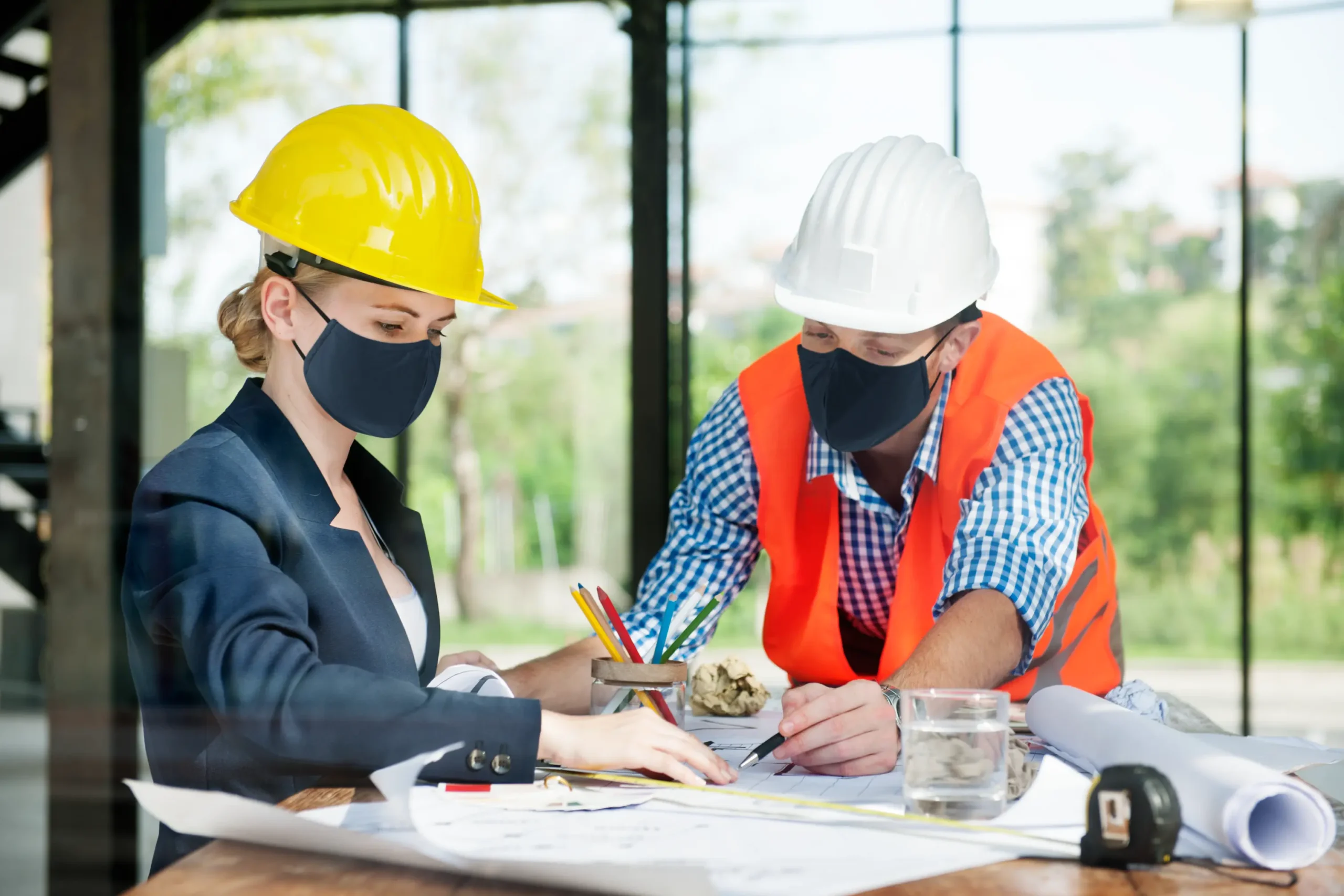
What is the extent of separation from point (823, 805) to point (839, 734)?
0.44ft

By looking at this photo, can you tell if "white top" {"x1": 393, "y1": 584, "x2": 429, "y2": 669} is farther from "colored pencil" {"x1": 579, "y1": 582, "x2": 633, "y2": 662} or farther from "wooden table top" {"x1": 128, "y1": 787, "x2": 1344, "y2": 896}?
"wooden table top" {"x1": 128, "y1": 787, "x2": 1344, "y2": 896}

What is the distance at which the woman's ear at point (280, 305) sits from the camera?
1.38 meters

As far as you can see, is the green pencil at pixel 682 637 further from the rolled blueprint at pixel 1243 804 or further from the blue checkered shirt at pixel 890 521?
the rolled blueprint at pixel 1243 804

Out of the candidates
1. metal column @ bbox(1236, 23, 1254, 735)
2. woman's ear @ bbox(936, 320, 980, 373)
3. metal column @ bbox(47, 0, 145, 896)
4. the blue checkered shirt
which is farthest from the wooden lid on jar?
metal column @ bbox(1236, 23, 1254, 735)

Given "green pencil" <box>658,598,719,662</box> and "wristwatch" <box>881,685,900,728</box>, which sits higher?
"green pencil" <box>658,598,719,662</box>

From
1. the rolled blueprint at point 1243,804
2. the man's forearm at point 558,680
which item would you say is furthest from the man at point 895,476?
the rolled blueprint at point 1243,804

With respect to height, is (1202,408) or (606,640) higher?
(1202,408)

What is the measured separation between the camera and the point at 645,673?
3.95 ft

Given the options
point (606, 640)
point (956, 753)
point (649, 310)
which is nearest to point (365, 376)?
point (606, 640)

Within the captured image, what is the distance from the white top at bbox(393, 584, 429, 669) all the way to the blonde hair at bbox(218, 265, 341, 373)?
30 cm

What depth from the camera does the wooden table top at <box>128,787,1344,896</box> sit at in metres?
0.77

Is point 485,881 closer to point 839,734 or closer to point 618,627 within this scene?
point 839,734

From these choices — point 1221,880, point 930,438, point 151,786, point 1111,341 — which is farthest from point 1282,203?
point 151,786

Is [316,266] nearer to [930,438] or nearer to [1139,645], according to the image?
[930,438]
